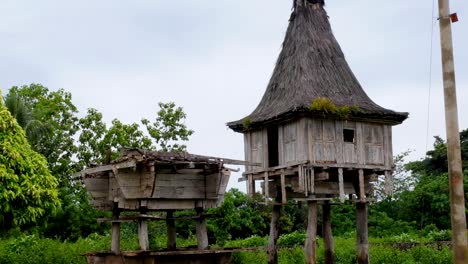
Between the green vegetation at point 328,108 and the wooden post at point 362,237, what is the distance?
10.2 feet

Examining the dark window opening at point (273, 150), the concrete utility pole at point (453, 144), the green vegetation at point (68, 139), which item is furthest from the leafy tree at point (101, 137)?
the concrete utility pole at point (453, 144)

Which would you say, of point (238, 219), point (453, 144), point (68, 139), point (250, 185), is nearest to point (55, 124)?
point (68, 139)

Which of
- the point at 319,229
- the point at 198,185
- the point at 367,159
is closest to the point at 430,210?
the point at 319,229

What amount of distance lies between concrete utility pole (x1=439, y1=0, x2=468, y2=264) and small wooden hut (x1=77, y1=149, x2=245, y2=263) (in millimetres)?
5398

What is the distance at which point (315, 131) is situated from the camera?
1984 centimetres

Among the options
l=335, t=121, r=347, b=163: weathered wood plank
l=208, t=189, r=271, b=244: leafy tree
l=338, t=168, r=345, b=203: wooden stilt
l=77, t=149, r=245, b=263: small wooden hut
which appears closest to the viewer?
l=77, t=149, r=245, b=263: small wooden hut

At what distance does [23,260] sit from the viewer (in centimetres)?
2378

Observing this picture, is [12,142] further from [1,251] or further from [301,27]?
[301,27]

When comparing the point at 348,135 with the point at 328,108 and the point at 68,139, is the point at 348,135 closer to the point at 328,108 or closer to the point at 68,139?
the point at 328,108

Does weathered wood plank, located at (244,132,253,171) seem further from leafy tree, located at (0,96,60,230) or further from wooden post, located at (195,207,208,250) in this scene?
wooden post, located at (195,207,208,250)

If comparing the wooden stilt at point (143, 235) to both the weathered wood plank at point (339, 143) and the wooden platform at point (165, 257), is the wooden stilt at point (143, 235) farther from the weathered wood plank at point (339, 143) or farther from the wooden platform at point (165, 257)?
the weathered wood plank at point (339, 143)

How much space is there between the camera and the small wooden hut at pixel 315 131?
19734 mm

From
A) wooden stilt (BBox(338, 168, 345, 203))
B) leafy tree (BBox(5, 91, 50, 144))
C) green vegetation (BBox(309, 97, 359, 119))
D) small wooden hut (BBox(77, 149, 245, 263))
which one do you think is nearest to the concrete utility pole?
small wooden hut (BBox(77, 149, 245, 263))

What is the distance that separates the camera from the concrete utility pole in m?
10.6
